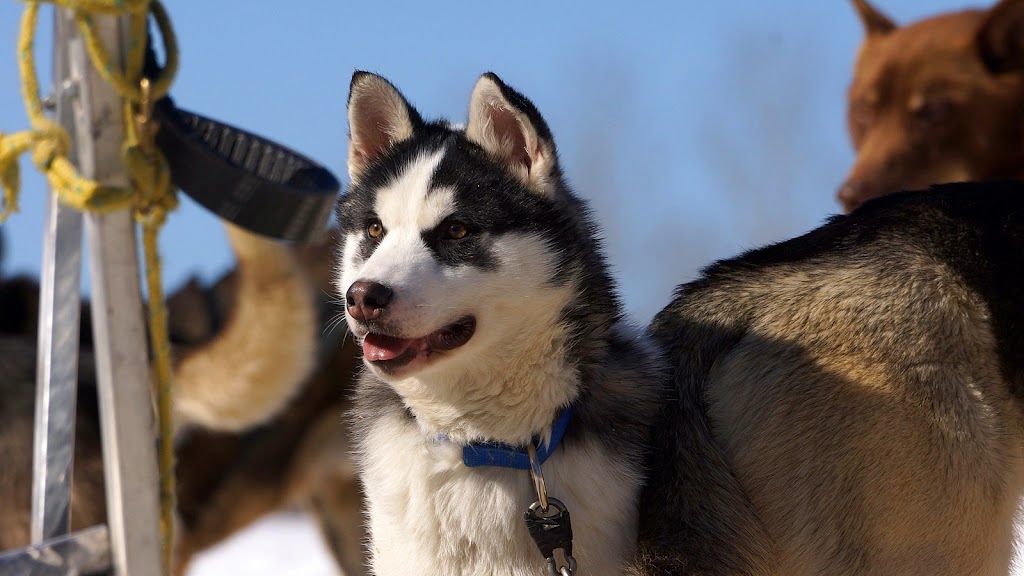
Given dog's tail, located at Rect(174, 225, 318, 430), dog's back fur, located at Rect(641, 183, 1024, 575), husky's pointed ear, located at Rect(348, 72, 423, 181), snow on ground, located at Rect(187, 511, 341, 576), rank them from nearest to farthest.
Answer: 1. dog's back fur, located at Rect(641, 183, 1024, 575)
2. husky's pointed ear, located at Rect(348, 72, 423, 181)
3. dog's tail, located at Rect(174, 225, 318, 430)
4. snow on ground, located at Rect(187, 511, 341, 576)

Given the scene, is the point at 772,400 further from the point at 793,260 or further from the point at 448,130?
the point at 448,130

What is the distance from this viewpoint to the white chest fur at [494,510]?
2283 mm

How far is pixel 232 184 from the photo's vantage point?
6.14ft

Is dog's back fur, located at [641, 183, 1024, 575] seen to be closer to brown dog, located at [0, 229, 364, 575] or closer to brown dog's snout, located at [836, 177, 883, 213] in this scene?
brown dog's snout, located at [836, 177, 883, 213]

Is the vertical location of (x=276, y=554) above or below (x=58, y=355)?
below

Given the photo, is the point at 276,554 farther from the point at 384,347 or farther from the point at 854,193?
the point at 384,347

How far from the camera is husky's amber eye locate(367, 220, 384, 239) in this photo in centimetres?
248

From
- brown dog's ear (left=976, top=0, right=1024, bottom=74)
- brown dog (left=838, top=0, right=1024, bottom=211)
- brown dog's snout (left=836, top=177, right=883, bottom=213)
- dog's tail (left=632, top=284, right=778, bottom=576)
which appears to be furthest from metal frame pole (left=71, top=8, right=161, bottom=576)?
brown dog's ear (left=976, top=0, right=1024, bottom=74)

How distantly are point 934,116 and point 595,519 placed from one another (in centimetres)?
302

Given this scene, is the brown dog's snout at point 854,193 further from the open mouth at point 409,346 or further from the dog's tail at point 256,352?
the open mouth at point 409,346

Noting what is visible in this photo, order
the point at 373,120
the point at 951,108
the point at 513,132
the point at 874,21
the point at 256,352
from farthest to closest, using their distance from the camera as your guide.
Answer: the point at 874,21
the point at 256,352
the point at 951,108
the point at 373,120
the point at 513,132

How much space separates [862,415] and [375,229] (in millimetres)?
1203

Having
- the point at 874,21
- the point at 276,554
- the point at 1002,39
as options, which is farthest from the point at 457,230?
the point at 276,554

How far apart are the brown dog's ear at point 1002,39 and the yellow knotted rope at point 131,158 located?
389 cm
